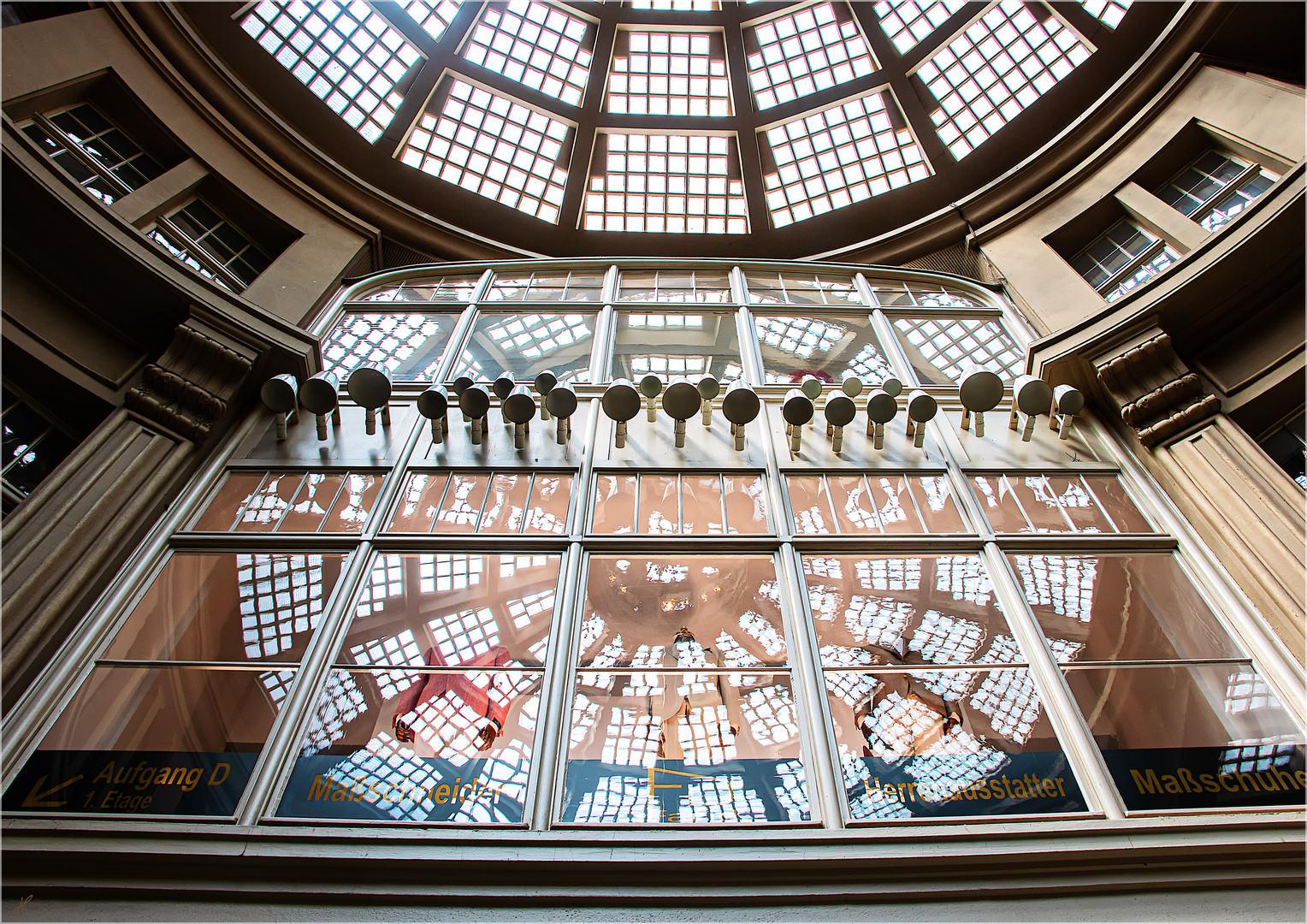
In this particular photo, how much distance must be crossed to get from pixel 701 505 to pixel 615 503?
86 cm

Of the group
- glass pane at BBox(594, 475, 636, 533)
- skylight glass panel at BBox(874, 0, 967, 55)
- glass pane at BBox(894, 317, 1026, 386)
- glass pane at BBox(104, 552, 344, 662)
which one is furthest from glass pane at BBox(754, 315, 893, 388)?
skylight glass panel at BBox(874, 0, 967, 55)

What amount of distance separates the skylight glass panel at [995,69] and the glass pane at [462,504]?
44.1 feet

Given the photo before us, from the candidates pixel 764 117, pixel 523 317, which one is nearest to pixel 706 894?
pixel 523 317

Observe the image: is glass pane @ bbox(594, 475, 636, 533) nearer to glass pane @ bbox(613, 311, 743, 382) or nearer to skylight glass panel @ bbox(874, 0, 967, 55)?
glass pane @ bbox(613, 311, 743, 382)

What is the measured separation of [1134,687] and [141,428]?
9.22 meters

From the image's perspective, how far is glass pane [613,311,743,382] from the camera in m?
9.74

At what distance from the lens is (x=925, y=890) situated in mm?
3908

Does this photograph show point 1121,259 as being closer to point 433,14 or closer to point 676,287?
point 676,287

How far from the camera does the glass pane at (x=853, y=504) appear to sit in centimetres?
679

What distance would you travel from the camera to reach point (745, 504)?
279 inches

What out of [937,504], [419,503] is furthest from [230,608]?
[937,504]

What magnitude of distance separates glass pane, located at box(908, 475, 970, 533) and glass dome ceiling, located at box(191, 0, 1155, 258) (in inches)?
376

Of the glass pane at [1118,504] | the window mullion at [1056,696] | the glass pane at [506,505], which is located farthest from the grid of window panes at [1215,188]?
the glass pane at [506,505]

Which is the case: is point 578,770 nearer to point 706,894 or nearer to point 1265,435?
point 706,894
